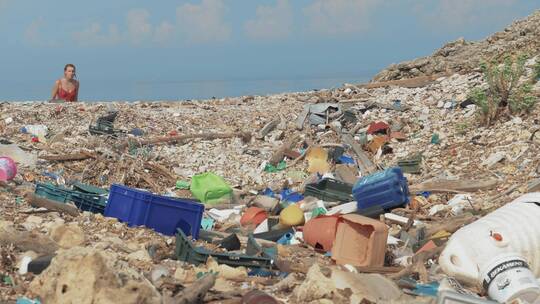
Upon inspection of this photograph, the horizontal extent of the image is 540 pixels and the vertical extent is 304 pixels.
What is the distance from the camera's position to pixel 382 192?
7273 millimetres

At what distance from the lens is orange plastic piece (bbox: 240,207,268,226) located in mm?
7332

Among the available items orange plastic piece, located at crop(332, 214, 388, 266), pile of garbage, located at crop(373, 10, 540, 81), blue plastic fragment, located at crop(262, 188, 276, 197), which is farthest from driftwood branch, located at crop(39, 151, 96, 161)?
pile of garbage, located at crop(373, 10, 540, 81)

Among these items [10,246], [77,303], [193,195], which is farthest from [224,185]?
[77,303]

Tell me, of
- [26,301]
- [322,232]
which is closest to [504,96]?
[322,232]

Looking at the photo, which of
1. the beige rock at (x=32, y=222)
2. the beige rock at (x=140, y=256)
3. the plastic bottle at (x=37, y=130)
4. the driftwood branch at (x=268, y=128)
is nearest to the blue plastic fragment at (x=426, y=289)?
the beige rock at (x=140, y=256)

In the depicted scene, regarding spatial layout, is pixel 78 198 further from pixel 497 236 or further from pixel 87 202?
pixel 497 236

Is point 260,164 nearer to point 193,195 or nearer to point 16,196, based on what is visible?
point 193,195

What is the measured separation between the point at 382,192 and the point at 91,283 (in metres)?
3.98

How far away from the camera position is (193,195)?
8.73 meters

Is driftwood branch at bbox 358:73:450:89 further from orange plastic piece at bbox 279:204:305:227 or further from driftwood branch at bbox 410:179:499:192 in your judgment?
orange plastic piece at bbox 279:204:305:227

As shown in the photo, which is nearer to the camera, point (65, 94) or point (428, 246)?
point (428, 246)

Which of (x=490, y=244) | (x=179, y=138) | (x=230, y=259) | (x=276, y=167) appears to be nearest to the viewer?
(x=230, y=259)

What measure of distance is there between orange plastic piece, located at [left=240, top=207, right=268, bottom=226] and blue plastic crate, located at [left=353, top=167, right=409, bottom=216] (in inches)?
37.7

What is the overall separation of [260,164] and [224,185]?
1.91 meters
